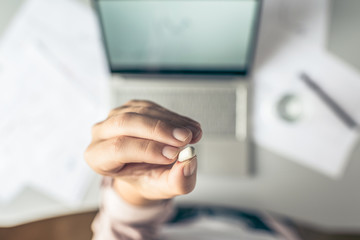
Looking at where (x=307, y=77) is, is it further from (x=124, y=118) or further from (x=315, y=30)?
(x=124, y=118)

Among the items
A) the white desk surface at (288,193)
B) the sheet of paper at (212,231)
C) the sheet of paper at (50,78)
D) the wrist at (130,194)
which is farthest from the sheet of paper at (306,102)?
the wrist at (130,194)

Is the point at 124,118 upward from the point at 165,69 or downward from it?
upward

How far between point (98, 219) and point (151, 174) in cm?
10

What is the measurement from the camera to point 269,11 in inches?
22.9

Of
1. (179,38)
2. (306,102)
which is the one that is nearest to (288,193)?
(306,102)

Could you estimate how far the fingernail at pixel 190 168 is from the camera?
135 mm

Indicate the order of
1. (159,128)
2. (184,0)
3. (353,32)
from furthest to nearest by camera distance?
(353,32)
(184,0)
(159,128)

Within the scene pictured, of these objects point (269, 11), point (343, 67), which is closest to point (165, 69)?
point (269, 11)

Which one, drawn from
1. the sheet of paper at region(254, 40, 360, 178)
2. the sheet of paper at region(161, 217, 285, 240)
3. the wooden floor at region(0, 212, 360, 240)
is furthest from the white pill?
the sheet of paper at region(254, 40, 360, 178)

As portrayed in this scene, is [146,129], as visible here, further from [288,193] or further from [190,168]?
[288,193]

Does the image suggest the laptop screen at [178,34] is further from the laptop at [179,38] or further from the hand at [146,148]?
the hand at [146,148]

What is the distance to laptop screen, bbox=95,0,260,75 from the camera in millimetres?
467

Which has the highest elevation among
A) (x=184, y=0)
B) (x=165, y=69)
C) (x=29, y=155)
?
(x=184, y=0)

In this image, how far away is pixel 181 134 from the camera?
14 centimetres
